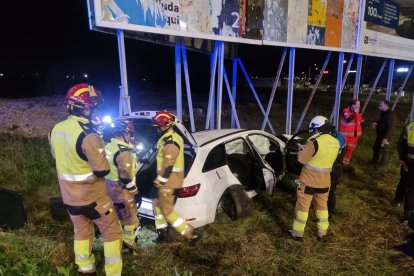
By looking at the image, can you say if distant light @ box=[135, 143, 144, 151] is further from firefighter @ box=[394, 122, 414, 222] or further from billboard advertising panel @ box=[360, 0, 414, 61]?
billboard advertising panel @ box=[360, 0, 414, 61]

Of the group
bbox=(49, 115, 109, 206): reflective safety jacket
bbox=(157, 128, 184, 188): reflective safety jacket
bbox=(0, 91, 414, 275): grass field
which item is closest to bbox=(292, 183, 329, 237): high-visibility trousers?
bbox=(0, 91, 414, 275): grass field

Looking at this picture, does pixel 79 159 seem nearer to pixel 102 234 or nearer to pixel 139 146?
pixel 102 234

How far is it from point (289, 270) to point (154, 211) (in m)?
1.72

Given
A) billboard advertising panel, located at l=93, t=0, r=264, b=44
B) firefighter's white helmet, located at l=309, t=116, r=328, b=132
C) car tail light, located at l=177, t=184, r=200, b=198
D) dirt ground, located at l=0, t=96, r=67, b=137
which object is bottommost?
dirt ground, located at l=0, t=96, r=67, b=137

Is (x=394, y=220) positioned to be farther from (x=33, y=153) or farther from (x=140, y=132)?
(x=33, y=153)

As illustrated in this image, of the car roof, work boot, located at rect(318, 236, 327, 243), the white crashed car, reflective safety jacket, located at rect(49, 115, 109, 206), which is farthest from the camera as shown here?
the car roof

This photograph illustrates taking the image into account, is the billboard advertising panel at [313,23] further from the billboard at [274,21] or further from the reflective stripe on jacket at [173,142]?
the reflective stripe on jacket at [173,142]

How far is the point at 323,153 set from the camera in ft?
13.6

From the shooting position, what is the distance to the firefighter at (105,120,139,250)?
11.9 feet

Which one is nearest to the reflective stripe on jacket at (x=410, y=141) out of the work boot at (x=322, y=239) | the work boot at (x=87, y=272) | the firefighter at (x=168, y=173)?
the work boot at (x=322, y=239)

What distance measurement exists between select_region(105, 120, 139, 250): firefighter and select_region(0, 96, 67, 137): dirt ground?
687 cm

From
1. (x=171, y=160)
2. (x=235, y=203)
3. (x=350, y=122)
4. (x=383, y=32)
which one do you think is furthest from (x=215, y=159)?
(x=383, y=32)

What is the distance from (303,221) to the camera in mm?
4320

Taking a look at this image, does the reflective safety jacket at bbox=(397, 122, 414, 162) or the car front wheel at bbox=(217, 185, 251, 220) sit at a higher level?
the reflective safety jacket at bbox=(397, 122, 414, 162)
